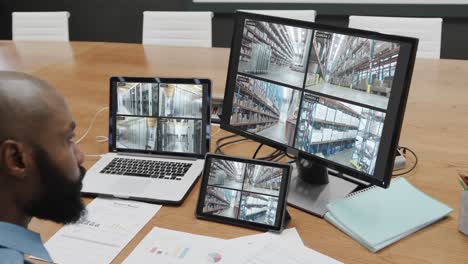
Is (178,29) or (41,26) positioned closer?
(178,29)

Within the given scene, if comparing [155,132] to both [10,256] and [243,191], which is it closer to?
[243,191]

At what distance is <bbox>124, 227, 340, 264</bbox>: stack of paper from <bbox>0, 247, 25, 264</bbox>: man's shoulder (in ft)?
1.06

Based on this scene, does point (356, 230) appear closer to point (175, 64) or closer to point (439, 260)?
point (439, 260)

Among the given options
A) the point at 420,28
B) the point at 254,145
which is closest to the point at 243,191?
the point at 254,145

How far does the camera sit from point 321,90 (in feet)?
3.62

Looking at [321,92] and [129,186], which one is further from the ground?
[321,92]

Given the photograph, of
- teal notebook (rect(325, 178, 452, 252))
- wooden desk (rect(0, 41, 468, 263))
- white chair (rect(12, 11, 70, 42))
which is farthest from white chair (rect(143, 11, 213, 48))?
teal notebook (rect(325, 178, 452, 252))

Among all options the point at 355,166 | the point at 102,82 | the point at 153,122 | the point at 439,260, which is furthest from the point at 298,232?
the point at 102,82

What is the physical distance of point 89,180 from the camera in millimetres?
1294

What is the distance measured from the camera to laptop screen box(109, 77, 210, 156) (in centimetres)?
136

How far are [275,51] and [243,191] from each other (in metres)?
0.37

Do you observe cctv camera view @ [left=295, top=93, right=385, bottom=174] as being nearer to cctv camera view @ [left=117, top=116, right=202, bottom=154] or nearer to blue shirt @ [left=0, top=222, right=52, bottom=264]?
cctv camera view @ [left=117, top=116, right=202, bottom=154]

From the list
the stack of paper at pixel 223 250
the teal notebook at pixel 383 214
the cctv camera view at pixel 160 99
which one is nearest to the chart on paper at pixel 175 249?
the stack of paper at pixel 223 250

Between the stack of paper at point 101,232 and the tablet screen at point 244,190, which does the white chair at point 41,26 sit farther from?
the tablet screen at point 244,190
